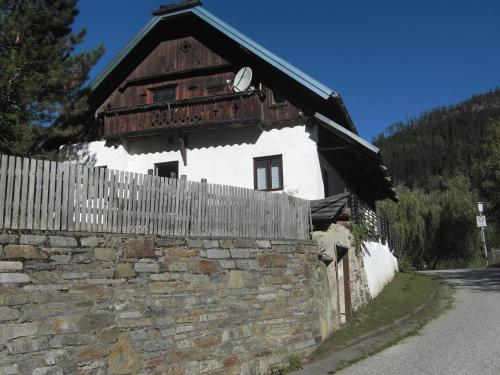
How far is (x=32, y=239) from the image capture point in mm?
5402

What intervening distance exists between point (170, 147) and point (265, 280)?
9.17 meters

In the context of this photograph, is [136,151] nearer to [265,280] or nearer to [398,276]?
[265,280]

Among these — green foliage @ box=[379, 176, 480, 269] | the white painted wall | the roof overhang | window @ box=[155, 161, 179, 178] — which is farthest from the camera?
green foliage @ box=[379, 176, 480, 269]

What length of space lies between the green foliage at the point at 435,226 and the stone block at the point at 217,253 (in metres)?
25.5

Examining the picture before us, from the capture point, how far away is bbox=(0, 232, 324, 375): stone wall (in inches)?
209

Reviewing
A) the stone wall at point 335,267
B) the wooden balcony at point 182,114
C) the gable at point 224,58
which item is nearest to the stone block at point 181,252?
the stone wall at point 335,267

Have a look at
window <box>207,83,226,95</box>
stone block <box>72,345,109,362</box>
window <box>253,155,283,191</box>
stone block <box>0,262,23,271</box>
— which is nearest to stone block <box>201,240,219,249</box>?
stone block <box>72,345,109,362</box>

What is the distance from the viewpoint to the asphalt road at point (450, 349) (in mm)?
7938

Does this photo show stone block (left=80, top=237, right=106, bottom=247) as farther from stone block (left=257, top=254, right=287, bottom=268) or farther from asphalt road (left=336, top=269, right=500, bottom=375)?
asphalt road (left=336, top=269, right=500, bottom=375)

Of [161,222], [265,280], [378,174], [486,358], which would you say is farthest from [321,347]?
[378,174]

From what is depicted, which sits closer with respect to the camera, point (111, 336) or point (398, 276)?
point (111, 336)

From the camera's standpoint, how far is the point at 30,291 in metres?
5.34

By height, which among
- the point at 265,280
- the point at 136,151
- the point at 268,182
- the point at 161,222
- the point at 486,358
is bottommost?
the point at 486,358

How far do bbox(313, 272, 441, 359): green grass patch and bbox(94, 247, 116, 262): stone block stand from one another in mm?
4785
